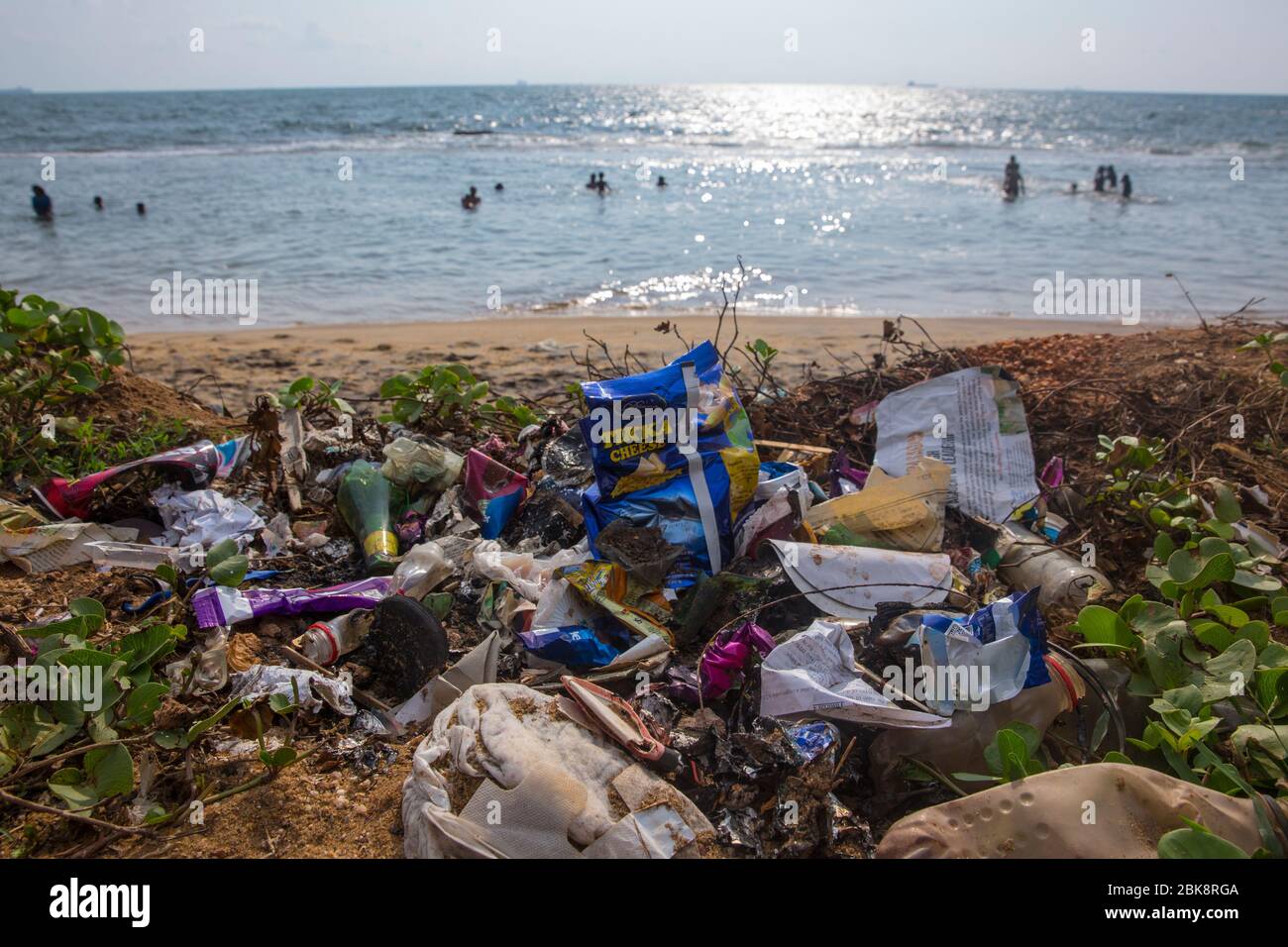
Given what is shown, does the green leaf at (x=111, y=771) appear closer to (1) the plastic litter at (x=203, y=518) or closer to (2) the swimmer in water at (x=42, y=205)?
(1) the plastic litter at (x=203, y=518)

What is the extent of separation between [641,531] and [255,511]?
1.49 m

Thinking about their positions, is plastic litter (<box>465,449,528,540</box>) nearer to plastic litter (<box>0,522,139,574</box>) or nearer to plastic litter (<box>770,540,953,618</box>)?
plastic litter (<box>770,540,953,618</box>)

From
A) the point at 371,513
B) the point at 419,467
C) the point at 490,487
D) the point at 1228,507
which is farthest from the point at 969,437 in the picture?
the point at 371,513

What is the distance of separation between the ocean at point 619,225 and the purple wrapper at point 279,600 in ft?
18.7

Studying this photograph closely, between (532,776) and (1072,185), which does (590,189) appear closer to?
(1072,185)

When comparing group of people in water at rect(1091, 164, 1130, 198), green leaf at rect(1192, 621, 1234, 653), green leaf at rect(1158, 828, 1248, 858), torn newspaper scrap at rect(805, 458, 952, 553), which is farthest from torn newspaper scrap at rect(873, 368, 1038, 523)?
group of people in water at rect(1091, 164, 1130, 198)

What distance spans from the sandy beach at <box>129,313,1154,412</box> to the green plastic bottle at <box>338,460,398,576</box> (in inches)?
84.4

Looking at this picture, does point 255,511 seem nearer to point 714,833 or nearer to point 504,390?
point 714,833

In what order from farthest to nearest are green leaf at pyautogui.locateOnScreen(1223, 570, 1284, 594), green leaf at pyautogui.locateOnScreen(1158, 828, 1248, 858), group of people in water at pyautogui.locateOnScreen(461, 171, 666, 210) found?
group of people in water at pyautogui.locateOnScreen(461, 171, 666, 210) < green leaf at pyautogui.locateOnScreen(1223, 570, 1284, 594) < green leaf at pyautogui.locateOnScreen(1158, 828, 1248, 858)

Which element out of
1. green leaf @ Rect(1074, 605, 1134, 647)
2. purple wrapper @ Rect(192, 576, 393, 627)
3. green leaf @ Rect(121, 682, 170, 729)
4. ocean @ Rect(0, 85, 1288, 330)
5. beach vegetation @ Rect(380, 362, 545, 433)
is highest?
ocean @ Rect(0, 85, 1288, 330)

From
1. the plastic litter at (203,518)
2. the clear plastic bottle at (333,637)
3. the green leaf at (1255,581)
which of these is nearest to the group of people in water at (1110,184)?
the green leaf at (1255,581)

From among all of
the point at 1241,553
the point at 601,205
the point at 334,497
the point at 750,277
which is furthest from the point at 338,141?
the point at 1241,553

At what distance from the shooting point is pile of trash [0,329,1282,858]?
1.60 m

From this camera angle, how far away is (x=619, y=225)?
12070mm
